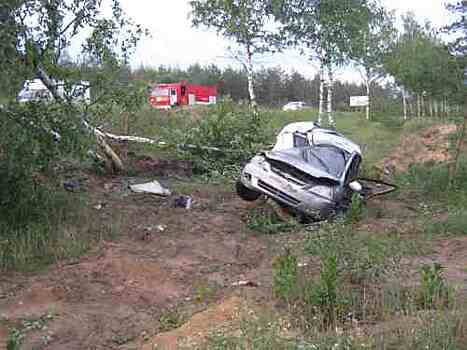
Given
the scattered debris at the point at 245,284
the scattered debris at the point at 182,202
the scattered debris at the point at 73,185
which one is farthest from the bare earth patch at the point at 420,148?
the scattered debris at the point at 245,284

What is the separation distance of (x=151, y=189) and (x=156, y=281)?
19.2 feet

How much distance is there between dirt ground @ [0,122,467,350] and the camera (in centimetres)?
641

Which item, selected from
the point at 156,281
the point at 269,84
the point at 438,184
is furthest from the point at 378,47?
the point at 156,281

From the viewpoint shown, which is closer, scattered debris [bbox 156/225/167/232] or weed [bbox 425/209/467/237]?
weed [bbox 425/209/467/237]

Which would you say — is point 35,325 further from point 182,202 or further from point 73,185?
point 73,185

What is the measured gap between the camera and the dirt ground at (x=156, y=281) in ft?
21.0

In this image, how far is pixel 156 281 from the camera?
8500 millimetres

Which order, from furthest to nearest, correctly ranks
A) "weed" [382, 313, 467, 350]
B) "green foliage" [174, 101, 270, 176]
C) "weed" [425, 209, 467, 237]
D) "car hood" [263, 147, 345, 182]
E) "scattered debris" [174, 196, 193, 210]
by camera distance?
1. "green foliage" [174, 101, 270, 176]
2. "scattered debris" [174, 196, 193, 210]
3. "car hood" [263, 147, 345, 182]
4. "weed" [425, 209, 467, 237]
5. "weed" [382, 313, 467, 350]

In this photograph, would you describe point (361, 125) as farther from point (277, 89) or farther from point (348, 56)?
point (277, 89)

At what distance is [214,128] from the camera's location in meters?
18.7

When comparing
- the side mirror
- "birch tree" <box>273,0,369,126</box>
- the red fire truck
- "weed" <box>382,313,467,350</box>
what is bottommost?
A: "weed" <box>382,313,467,350</box>

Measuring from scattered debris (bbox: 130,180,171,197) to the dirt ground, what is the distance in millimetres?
586

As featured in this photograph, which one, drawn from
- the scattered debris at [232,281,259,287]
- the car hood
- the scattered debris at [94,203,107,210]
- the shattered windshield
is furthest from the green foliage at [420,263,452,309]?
the scattered debris at [94,203,107,210]

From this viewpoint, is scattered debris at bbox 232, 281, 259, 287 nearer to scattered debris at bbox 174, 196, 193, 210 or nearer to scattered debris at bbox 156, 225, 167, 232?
scattered debris at bbox 156, 225, 167, 232
